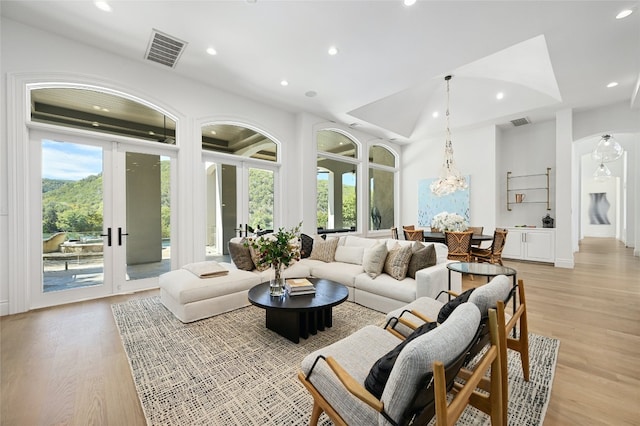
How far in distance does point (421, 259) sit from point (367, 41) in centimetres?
300

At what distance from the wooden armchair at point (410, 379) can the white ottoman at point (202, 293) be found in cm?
210

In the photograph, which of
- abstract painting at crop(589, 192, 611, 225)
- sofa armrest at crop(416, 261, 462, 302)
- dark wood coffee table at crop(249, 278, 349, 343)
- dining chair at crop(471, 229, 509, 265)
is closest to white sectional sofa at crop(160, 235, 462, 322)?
sofa armrest at crop(416, 261, 462, 302)

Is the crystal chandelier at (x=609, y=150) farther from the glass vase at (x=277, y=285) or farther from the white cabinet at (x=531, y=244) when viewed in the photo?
the glass vase at (x=277, y=285)

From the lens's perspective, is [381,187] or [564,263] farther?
[381,187]

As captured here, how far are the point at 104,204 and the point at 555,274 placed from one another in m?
8.32

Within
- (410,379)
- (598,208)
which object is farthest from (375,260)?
(598,208)

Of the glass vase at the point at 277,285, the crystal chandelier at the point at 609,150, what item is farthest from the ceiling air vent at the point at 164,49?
the crystal chandelier at the point at 609,150

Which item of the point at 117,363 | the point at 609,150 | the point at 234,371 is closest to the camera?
the point at 234,371

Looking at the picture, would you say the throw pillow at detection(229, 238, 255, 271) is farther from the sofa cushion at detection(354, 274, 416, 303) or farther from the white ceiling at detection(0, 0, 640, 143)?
the white ceiling at detection(0, 0, 640, 143)

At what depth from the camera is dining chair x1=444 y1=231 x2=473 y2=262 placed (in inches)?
193

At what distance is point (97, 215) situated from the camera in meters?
3.98

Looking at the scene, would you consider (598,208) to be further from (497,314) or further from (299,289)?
(299,289)

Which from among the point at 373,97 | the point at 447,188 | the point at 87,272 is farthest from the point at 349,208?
the point at 87,272

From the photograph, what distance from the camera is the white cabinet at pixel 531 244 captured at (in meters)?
6.26
